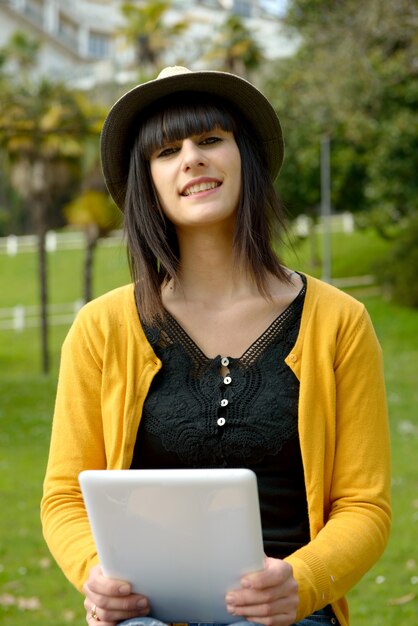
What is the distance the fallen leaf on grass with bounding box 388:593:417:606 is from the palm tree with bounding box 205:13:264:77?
23378 mm

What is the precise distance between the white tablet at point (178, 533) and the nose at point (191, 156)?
82 centimetres

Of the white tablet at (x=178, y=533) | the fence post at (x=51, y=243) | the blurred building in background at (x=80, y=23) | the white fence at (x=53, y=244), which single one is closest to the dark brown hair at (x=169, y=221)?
the white tablet at (x=178, y=533)

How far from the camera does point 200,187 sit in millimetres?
2486

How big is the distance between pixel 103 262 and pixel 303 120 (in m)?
15.3

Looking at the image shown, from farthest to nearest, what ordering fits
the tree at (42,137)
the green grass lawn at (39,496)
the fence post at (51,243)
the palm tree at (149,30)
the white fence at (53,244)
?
the white fence at (53,244) < the fence post at (51,243) < the palm tree at (149,30) < the tree at (42,137) < the green grass lawn at (39,496)

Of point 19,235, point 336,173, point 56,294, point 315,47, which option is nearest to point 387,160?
point 315,47

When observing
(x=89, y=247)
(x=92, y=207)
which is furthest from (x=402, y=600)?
(x=89, y=247)

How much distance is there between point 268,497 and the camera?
2.42 metres

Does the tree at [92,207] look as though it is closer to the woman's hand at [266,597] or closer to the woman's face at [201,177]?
the woman's face at [201,177]

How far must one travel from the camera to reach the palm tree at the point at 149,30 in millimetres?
28219

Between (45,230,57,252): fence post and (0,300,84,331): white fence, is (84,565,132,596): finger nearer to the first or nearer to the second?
(0,300,84,331): white fence

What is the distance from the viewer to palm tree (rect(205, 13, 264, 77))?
2780 centimetres

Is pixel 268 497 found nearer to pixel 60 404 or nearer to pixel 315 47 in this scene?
pixel 60 404

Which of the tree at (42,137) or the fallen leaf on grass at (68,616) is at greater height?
the tree at (42,137)
